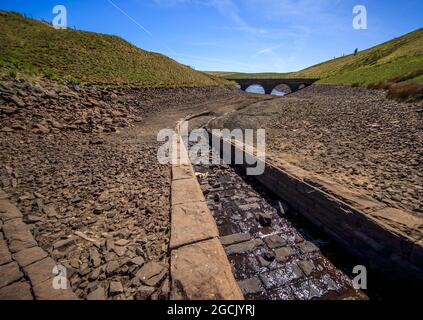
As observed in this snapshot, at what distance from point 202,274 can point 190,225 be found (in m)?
0.97

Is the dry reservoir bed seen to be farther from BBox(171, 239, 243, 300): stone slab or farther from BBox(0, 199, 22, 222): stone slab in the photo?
BBox(0, 199, 22, 222): stone slab

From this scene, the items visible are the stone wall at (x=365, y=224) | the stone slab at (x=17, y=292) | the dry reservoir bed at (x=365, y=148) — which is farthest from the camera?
the dry reservoir bed at (x=365, y=148)

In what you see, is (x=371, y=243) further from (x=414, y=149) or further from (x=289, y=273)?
(x=414, y=149)

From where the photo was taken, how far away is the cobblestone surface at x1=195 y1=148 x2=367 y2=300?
2.65m

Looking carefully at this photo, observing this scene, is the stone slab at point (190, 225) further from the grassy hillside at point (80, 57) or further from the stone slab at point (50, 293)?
the grassy hillside at point (80, 57)

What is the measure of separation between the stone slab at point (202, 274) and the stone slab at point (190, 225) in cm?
14

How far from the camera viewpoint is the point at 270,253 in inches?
126

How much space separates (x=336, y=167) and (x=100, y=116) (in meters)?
10.2

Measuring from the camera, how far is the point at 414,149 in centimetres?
542

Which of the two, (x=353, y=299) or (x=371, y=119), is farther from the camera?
(x=371, y=119)

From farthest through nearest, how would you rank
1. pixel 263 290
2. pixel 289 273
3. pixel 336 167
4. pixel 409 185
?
1. pixel 336 167
2. pixel 409 185
3. pixel 289 273
4. pixel 263 290

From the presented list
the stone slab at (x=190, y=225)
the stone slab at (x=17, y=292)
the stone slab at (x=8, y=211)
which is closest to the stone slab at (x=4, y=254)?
the stone slab at (x=17, y=292)

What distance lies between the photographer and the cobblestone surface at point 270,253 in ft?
8.71

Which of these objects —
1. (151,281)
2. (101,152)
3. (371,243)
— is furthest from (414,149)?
(101,152)
